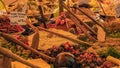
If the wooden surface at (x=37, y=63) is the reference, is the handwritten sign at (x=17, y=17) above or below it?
above

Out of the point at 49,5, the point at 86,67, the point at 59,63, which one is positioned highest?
the point at 59,63

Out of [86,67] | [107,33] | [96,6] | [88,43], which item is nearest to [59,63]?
[86,67]

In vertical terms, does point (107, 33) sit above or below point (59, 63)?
below

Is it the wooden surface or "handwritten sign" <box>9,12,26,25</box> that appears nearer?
the wooden surface

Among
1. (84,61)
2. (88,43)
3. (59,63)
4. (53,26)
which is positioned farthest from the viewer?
(53,26)

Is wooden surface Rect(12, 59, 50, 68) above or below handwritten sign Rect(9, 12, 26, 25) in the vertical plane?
below

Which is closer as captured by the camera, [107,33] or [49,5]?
[107,33]

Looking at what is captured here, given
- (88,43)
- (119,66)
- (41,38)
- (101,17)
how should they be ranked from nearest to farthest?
(119,66) < (88,43) < (41,38) < (101,17)

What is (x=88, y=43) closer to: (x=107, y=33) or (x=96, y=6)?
(x=107, y=33)

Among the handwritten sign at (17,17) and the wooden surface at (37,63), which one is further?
the handwritten sign at (17,17)

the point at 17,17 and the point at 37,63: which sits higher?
the point at 17,17
